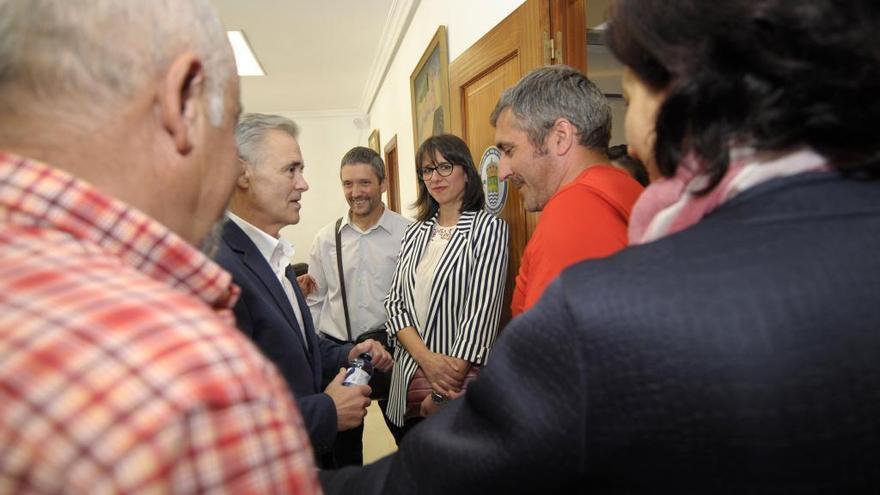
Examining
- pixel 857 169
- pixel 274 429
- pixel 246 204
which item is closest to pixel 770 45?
pixel 857 169

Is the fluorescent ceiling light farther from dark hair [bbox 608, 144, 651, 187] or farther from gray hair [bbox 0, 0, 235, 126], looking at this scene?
gray hair [bbox 0, 0, 235, 126]

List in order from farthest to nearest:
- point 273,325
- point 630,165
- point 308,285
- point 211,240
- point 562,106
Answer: point 308,285 < point 630,165 < point 562,106 < point 273,325 < point 211,240

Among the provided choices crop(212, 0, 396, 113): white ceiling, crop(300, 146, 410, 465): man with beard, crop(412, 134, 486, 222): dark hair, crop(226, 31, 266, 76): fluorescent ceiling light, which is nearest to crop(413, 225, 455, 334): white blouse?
crop(412, 134, 486, 222): dark hair

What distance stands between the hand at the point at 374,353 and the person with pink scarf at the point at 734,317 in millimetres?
1304

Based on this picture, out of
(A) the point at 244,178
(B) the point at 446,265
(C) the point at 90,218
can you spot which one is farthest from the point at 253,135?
(C) the point at 90,218

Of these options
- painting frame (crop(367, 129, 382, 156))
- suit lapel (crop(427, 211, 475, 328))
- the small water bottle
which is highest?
painting frame (crop(367, 129, 382, 156))

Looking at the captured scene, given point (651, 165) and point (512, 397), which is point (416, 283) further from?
point (512, 397)

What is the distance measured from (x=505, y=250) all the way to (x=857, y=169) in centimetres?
148

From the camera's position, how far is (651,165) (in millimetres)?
675

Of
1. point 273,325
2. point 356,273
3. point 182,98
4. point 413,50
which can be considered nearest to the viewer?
point 182,98

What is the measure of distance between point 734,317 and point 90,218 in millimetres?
547

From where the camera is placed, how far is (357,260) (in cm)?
251

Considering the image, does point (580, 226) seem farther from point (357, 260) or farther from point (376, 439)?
point (376, 439)

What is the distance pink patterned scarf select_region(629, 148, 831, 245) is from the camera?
0.48 metres
